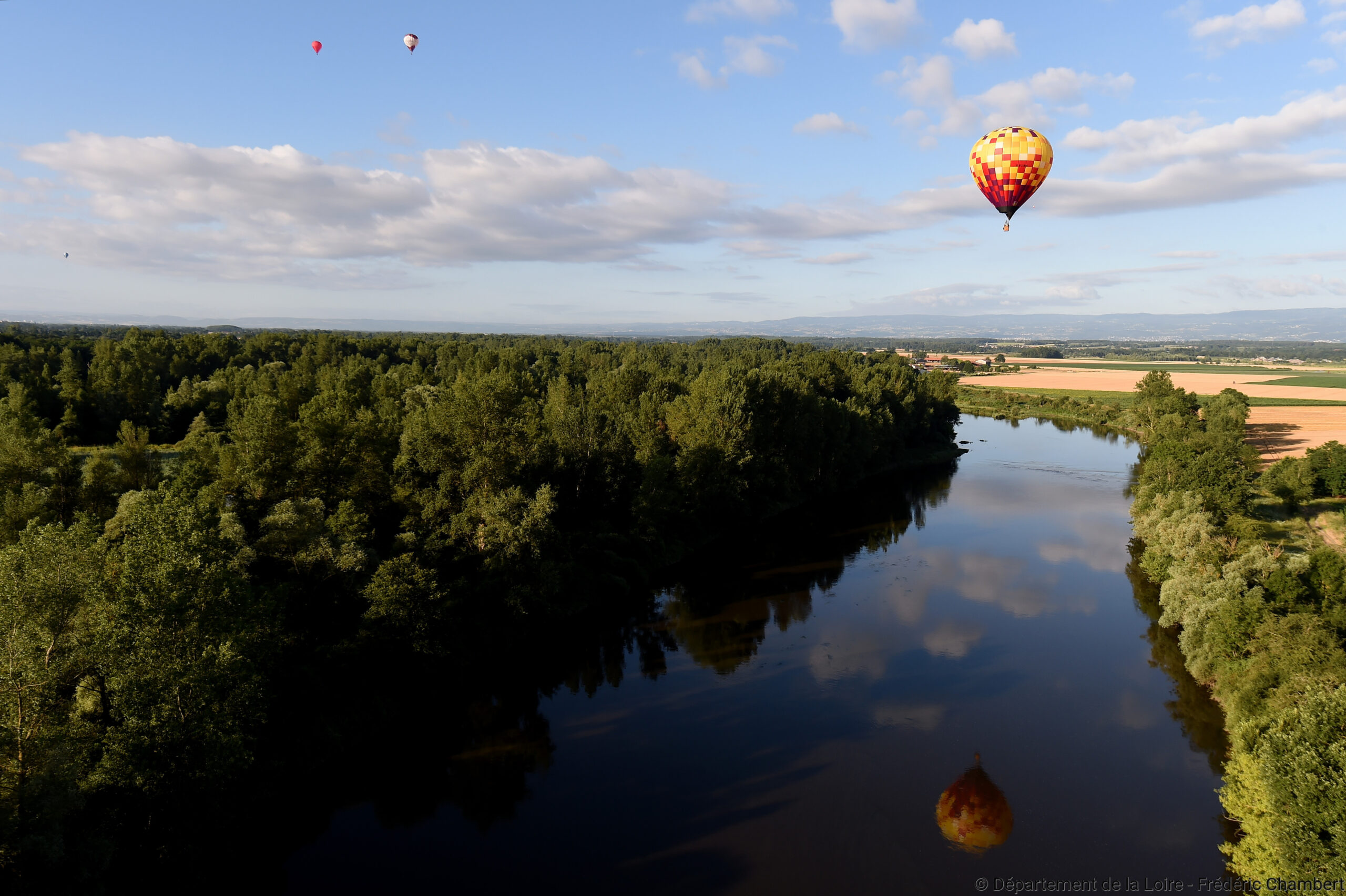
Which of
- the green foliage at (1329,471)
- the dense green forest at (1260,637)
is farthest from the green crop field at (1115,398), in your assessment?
the dense green forest at (1260,637)

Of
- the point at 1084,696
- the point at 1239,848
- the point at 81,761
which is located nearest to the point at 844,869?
the point at 1239,848

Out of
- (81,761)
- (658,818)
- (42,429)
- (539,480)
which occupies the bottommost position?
(658,818)

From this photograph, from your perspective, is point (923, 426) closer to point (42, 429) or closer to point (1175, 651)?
point (1175, 651)

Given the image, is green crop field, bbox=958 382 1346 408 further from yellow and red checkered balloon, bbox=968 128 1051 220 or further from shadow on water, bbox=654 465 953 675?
yellow and red checkered balloon, bbox=968 128 1051 220

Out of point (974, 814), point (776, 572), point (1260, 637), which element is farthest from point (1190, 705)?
point (776, 572)

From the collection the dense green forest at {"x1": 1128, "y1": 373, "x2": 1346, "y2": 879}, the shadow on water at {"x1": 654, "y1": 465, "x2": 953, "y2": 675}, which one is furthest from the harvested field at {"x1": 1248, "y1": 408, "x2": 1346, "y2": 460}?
the shadow on water at {"x1": 654, "y1": 465, "x2": 953, "y2": 675}

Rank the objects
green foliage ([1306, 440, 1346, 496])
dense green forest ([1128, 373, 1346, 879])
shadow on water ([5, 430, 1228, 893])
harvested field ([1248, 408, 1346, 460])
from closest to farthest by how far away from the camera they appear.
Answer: dense green forest ([1128, 373, 1346, 879]) → shadow on water ([5, 430, 1228, 893]) → green foliage ([1306, 440, 1346, 496]) → harvested field ([1248, 408, 1346, 460])
